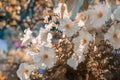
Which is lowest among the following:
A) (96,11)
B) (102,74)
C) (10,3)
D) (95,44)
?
(102,74)

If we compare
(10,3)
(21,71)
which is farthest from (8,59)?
(21,71)

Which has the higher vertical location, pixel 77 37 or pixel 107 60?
pixel 77 37

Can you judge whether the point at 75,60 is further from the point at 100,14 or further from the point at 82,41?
the point at 100,14

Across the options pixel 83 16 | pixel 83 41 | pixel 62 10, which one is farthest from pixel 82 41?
pixel 62 10

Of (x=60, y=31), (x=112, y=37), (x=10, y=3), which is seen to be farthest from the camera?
(x=10, y=3)

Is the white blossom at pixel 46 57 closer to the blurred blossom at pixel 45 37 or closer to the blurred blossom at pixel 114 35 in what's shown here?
the blurred blossom at pixel 45 37

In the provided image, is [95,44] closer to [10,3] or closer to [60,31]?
[60,31]

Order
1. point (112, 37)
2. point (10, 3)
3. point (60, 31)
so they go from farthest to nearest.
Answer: point (10, 3), point (60, 31), point (112, 37)

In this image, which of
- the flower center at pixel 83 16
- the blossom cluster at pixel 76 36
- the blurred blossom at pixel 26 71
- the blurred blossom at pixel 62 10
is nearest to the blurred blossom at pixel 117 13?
the blossom cluster at pixel 76 36

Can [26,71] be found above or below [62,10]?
below
